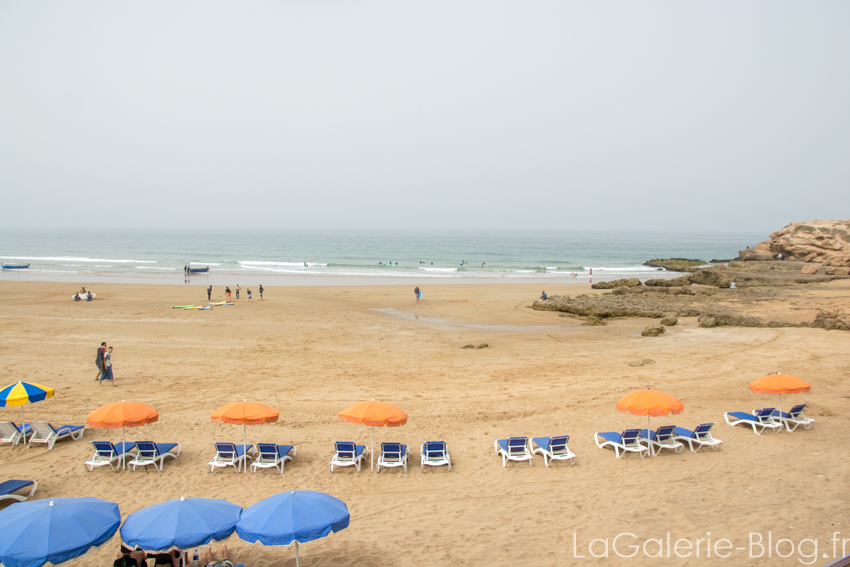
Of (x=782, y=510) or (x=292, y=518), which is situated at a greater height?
(x=292, y=518)

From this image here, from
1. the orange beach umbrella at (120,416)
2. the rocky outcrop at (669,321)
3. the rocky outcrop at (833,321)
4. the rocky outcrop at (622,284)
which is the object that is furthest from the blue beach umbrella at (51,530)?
the rocky outcrop at (622,284)

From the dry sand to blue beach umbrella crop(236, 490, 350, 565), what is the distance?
3.84 ft

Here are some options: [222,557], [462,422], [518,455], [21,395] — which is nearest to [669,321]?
[462,422]

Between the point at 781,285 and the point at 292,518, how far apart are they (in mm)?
43008

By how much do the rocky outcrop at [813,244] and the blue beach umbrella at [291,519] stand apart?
6278cm

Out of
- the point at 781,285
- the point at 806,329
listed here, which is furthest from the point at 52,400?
the point at 781,285

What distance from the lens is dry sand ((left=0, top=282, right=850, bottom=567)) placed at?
7.56 metres

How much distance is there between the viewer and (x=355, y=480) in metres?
9.28

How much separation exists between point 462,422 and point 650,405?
428 centimetres

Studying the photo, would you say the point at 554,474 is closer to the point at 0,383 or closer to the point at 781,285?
the point at 0,383

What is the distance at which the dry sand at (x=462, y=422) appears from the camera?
7559mm

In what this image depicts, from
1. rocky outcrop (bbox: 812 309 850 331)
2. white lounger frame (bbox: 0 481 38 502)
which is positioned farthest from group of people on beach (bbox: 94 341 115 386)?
rocky outcrop (bbox: 812 309 850 331)

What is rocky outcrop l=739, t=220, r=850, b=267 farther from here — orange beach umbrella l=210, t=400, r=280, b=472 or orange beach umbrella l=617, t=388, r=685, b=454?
orange beach umbrella l=210, t=400, r=280, b=472

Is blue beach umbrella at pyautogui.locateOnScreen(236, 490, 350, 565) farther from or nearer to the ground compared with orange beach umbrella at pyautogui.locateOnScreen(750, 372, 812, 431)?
nearer to the ground
